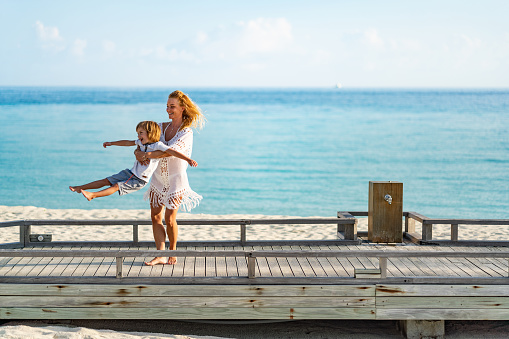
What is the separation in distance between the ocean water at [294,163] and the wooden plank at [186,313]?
1575cm

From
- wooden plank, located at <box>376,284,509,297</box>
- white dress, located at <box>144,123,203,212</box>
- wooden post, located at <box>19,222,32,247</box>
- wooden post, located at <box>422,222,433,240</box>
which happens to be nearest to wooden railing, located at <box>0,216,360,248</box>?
wooden post, located at <box>19,222,32,247</box>

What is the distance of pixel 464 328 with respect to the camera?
19.7ft

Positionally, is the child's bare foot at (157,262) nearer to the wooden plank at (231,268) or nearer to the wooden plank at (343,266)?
the wooden plank at (231,268)

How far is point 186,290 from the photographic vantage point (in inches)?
214

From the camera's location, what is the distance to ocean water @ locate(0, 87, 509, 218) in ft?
78.1

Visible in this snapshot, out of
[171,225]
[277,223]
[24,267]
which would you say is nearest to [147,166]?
[171,225]

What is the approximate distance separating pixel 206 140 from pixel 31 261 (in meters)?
41.1

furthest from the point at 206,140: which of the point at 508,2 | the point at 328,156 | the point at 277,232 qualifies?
the point at 508,2

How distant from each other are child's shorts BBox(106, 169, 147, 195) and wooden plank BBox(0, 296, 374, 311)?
3.09 feet

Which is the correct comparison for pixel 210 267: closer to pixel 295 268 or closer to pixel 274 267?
pixel 274 267

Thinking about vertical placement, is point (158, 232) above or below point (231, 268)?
above

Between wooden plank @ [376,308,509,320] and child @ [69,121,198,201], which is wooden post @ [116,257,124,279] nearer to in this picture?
child @ [69,121,198,201]

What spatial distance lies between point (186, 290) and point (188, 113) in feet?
5.32

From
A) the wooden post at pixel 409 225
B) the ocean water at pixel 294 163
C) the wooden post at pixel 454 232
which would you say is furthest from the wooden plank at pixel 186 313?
the ocean water at pixel 294 163
